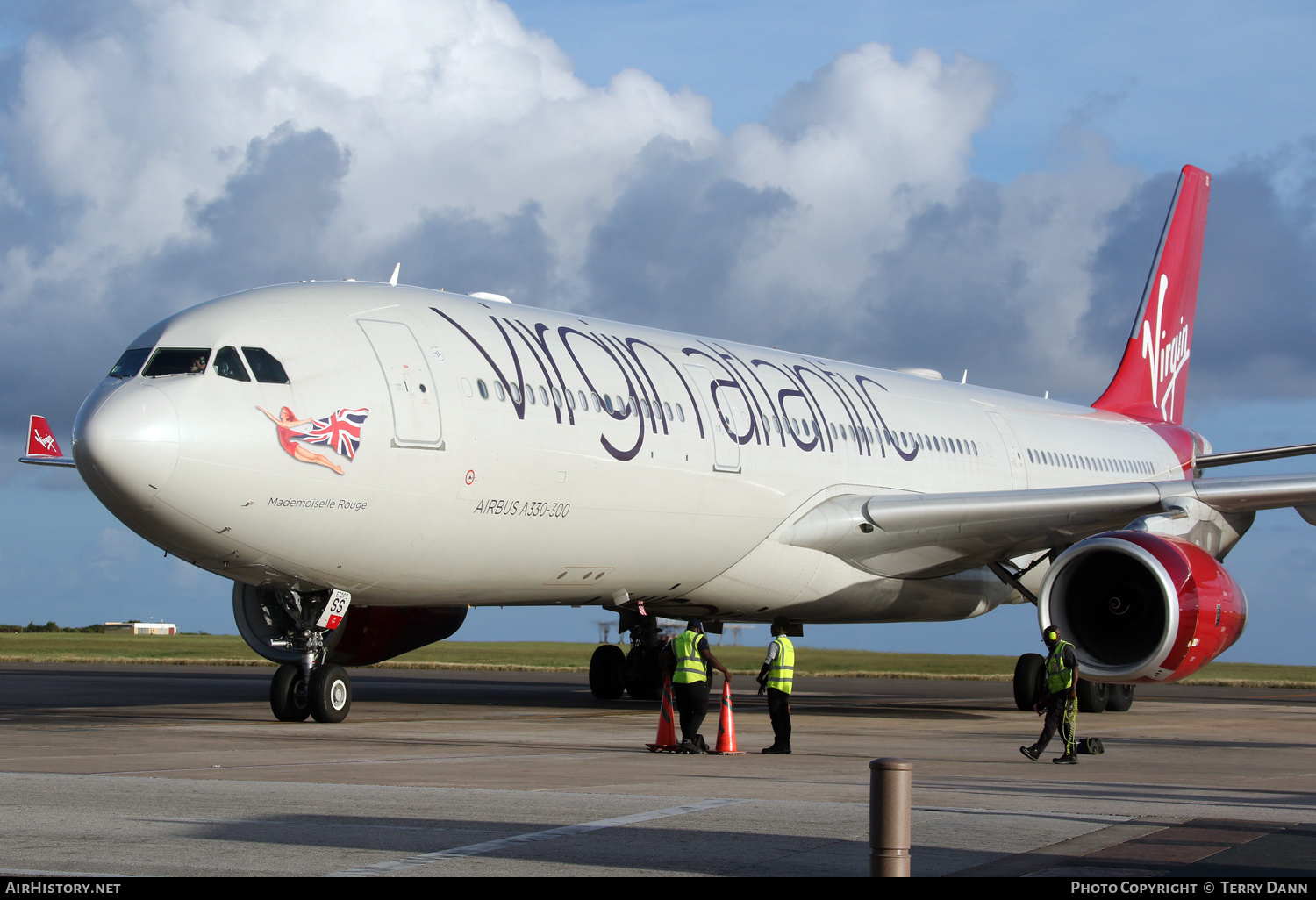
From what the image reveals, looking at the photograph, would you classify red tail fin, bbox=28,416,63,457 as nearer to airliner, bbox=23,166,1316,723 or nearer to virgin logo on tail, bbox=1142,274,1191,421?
airliner, bbox=23,166,1316,723

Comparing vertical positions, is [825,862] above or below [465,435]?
below

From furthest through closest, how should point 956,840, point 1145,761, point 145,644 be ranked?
point 145,644, point 1145,761, point 956,840

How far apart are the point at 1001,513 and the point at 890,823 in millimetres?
11633

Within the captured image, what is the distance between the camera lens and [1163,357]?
2636 centimetres

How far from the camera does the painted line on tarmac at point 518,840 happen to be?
571 cm

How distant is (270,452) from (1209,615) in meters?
8.87

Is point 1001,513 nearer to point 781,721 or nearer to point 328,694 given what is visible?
point 781,721

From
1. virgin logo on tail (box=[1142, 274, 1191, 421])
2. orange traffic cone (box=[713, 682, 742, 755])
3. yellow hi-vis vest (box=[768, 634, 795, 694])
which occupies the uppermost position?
virgin logo on tail (box=[1142, 274, 1191, 421])

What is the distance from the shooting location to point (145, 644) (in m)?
45.8

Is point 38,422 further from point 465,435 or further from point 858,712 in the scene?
point 858,712

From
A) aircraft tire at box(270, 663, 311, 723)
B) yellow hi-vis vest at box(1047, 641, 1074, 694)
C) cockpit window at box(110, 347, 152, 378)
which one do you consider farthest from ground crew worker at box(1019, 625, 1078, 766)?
Answer: cockpit window at box(110, 347, 152, 378)

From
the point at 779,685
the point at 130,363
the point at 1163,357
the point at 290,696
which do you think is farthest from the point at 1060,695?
the point at 1163,357

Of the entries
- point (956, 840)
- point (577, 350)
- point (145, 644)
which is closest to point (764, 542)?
point (577, 350)

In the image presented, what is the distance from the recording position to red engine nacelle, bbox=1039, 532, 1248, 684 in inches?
552
